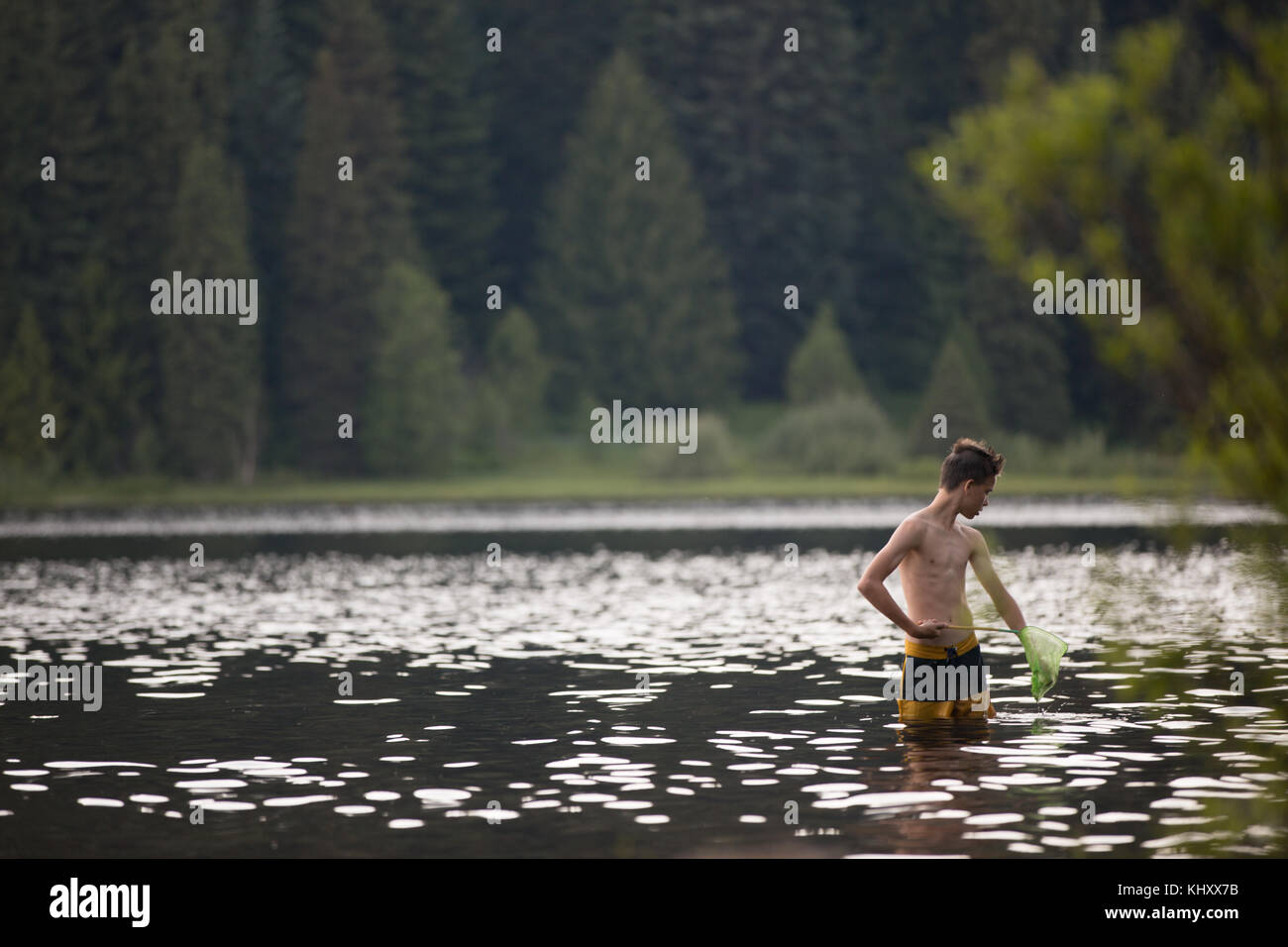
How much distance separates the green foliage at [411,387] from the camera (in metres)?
68.9

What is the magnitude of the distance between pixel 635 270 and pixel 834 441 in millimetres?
15547

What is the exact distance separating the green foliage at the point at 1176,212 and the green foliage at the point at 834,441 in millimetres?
56689

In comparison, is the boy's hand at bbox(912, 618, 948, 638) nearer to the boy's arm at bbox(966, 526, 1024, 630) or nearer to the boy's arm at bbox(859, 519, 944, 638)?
the boy's arm at bbox(859, 519, 944, 638)

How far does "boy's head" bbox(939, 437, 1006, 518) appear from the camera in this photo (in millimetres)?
13688

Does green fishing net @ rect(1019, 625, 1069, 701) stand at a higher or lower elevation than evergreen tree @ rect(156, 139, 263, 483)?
lower

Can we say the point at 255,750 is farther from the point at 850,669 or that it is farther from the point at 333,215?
the point at 333,215

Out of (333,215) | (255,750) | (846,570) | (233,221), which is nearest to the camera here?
(255,750)

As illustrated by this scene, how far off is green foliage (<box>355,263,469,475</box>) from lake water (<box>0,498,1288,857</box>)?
3491 cm

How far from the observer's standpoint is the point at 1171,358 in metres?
10.9

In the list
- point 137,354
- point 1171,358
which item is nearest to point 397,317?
point 137,354

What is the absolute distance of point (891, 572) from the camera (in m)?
13.9

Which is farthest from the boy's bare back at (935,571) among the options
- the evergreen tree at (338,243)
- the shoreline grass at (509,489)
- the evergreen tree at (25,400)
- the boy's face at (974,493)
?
the evergreen tree at (338,243)

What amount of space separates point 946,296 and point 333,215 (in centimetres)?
2709

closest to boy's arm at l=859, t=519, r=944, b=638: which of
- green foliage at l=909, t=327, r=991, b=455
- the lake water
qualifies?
the lake water
